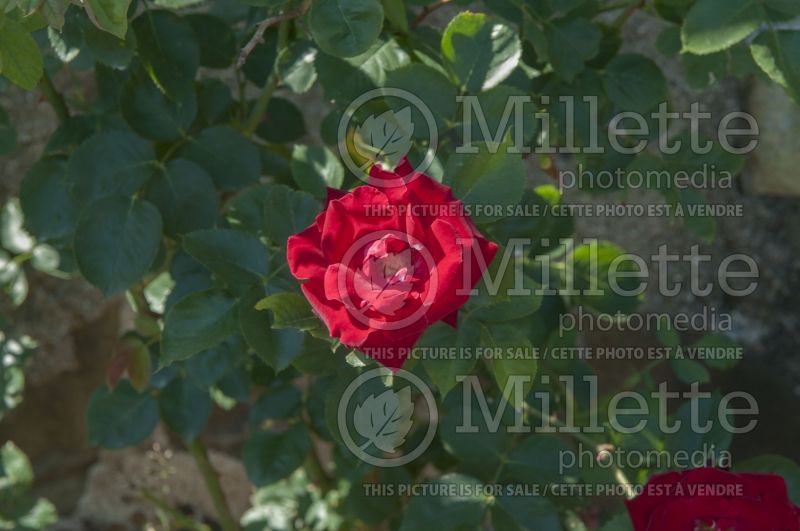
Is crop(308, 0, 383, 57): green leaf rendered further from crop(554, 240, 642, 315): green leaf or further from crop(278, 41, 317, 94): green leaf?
crop(554, 240, 642, 315): green leaf

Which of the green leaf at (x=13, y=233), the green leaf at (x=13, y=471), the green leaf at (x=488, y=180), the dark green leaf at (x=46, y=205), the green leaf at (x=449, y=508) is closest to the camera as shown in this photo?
the green leaf at (x=488, y=180)

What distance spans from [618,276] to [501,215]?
453 millimetres

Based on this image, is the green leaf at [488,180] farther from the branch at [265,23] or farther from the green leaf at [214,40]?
the green leaf at [214,40]

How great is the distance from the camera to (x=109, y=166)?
1120 mm

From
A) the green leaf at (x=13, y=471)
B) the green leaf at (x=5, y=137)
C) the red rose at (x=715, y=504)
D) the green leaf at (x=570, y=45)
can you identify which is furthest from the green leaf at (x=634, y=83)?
the green leaf at (x=13, y=471)

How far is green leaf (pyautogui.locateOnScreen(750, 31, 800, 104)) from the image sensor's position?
0.96 meters

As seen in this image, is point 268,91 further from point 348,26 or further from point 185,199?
point 348,26

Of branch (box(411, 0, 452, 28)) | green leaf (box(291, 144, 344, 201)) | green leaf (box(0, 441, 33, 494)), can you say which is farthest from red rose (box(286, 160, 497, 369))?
green leaf (box(0, 441, 33, 494))

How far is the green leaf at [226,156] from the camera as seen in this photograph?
1.16m

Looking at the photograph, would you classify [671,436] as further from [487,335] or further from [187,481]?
[187,481]

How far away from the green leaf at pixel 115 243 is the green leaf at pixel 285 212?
0.50 feet

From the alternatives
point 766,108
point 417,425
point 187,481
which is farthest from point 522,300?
point 187,481

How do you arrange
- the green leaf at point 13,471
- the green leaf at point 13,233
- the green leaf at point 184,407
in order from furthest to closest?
1. the green leaf at point 13,471
2. the green leaf at point 13,233
3. the green leaf at point 184,407

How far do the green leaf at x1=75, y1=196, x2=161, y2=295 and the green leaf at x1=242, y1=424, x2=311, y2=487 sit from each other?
0.37 meters
